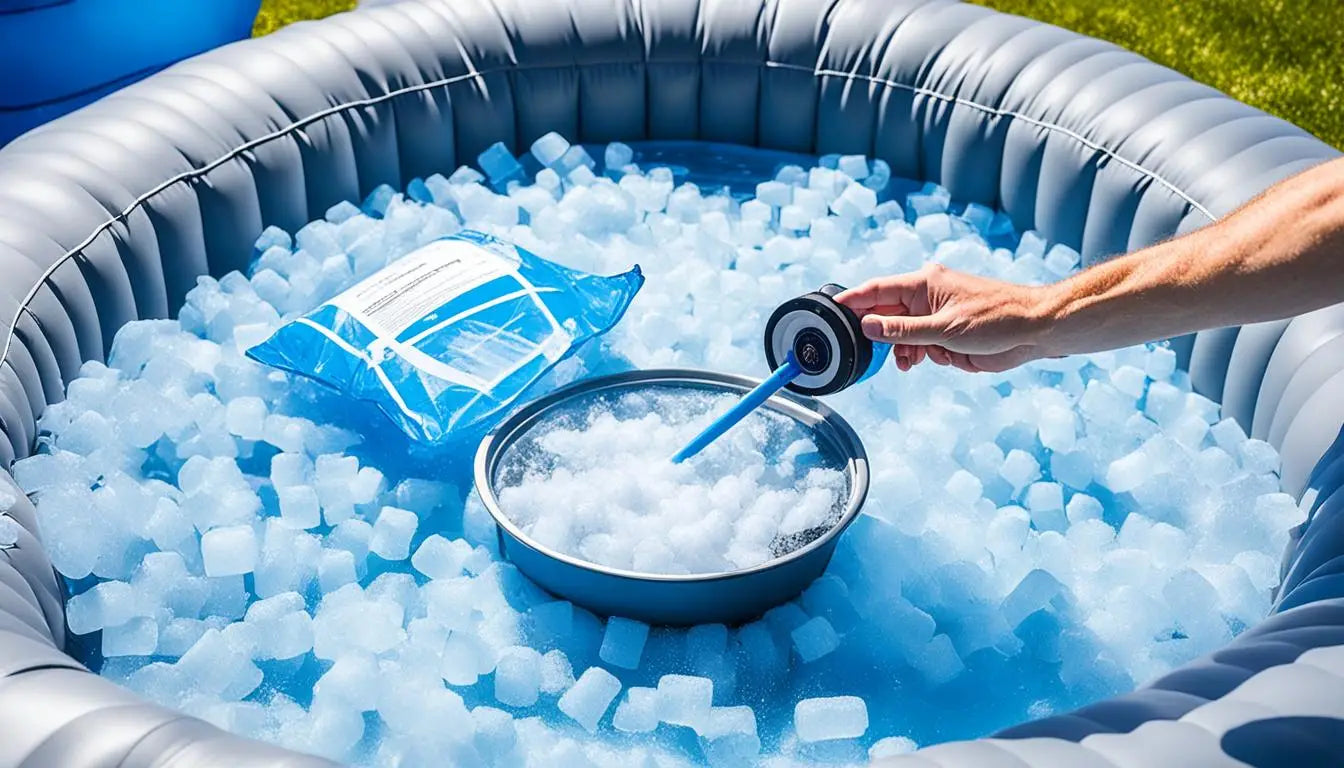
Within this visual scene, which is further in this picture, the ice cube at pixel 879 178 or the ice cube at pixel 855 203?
the ice cube at pixel 879 178

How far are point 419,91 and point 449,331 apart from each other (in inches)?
27.2

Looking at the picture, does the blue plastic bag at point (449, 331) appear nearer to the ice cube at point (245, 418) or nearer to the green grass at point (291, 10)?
the ice cube at point (245, 418)

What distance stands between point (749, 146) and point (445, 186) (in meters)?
0.62

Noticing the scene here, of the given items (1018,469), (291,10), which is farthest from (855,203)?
(291,10)

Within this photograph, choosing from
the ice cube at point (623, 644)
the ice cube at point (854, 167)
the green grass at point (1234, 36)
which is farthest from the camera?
the green grass at point (1234, 36)

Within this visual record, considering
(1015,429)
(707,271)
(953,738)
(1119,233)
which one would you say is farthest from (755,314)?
(953,738)

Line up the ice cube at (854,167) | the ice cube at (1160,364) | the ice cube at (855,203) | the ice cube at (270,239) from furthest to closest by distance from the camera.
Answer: the ice cube at (854,167)
the ice cube at (855,203)
the ice cube at (270,239)
the ice cube at (1160,364)

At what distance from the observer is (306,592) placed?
1538 mm

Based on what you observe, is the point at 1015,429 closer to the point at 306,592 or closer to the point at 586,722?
the point at 586,722

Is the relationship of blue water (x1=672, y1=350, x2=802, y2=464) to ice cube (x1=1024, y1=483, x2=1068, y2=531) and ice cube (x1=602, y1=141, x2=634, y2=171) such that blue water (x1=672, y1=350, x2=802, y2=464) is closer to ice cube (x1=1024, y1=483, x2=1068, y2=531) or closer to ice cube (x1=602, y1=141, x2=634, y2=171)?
ice cube (x1=1024, y1=483, x2=1068, y2=531)

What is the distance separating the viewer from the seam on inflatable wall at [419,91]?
1.74 m

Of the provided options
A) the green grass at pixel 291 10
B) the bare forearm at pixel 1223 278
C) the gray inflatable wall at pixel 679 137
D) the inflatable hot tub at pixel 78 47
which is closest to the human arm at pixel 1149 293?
the bare forearm at pixel 1223 278

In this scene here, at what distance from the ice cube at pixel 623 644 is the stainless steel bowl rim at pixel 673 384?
0.07 metres

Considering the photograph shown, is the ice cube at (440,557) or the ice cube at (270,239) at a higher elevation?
the ice cube at (270,239)
